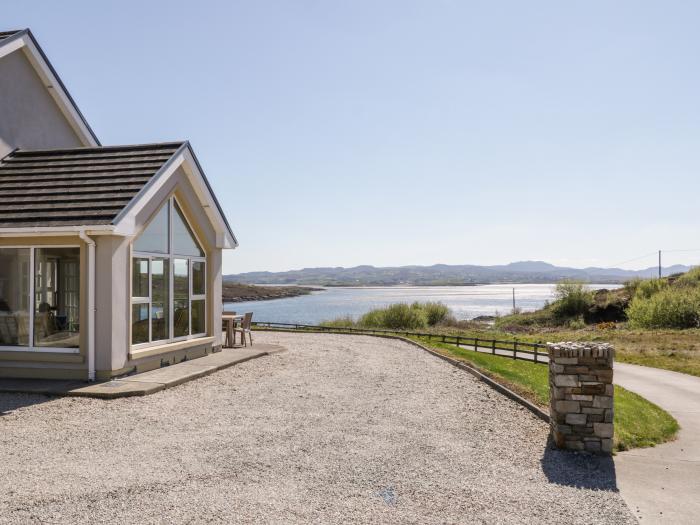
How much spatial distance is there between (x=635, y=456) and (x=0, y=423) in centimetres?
899

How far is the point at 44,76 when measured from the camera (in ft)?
48.3

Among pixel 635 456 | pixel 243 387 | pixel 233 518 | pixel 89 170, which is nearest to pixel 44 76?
pixel 89 170

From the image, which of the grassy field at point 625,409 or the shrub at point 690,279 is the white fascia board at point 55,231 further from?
the shrub at point 690,279

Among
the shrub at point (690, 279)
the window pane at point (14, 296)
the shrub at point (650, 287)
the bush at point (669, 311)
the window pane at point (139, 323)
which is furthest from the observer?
the shrub at point (690, 279)

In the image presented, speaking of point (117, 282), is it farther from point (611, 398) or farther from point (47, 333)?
point (611, 398)

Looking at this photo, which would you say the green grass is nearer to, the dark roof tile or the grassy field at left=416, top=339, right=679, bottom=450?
the grassy field at left=416, top=339, right=679, bottom=450

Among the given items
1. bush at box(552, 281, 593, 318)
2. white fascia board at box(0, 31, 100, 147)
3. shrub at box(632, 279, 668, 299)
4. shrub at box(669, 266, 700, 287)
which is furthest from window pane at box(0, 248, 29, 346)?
shrub at box(669, 266, 700, 287)

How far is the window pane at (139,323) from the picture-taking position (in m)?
11.7

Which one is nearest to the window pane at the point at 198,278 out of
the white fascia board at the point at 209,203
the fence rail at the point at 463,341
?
the white fascia board at the point at 209,203

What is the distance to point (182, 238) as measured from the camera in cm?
1359

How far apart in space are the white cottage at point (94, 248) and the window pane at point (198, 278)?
0.16ft

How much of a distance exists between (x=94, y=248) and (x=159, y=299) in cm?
227

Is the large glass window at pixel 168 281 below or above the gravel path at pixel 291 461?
above

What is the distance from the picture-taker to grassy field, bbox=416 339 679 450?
8078mm
